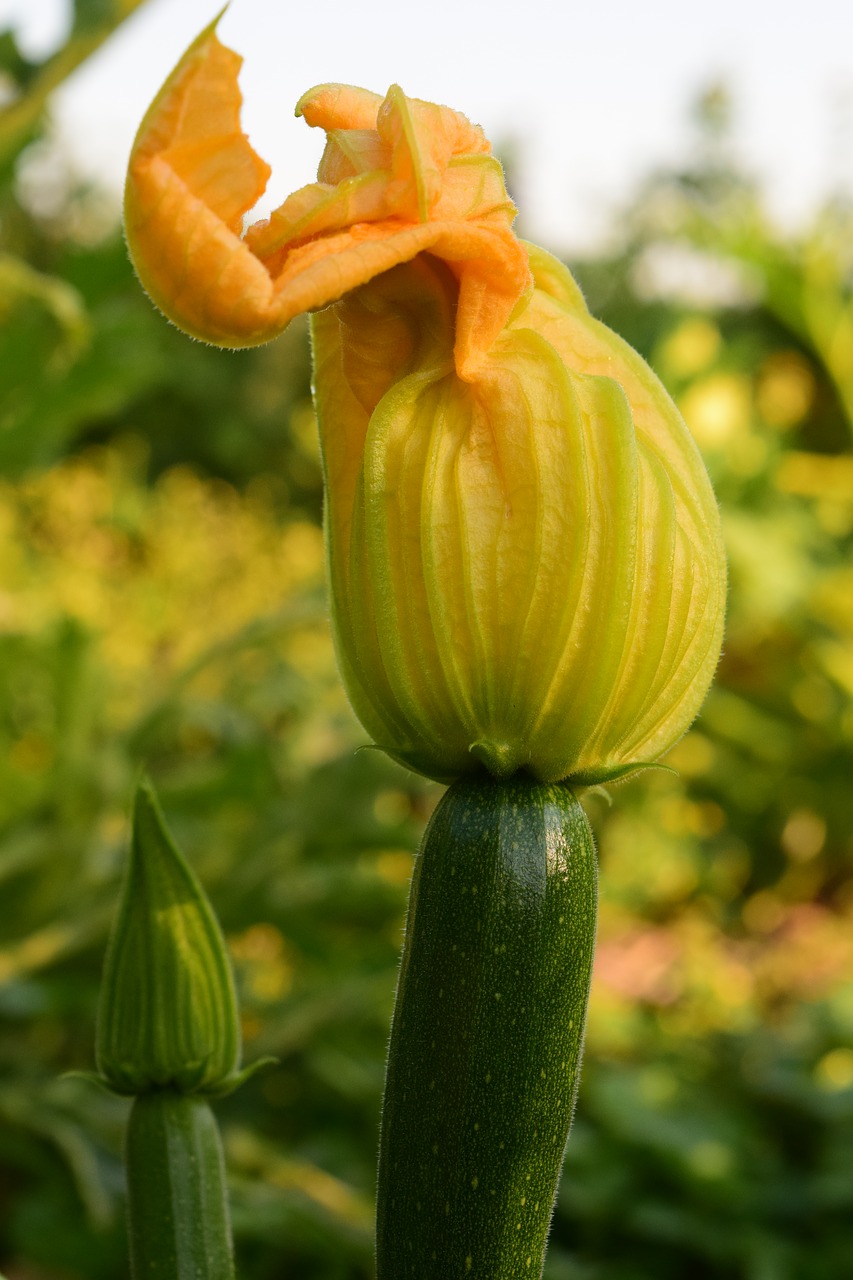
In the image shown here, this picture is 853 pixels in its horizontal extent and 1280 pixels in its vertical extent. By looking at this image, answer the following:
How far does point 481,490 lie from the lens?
60 cm

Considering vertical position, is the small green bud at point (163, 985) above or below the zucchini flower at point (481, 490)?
below

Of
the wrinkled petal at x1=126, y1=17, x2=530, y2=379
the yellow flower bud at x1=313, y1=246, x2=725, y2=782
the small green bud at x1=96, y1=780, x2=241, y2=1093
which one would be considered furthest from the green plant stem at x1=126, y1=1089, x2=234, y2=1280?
the wrinkled petal at x1=126, y1=17, x2=530, y2=379

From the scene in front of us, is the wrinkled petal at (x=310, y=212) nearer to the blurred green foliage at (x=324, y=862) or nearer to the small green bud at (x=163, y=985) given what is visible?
the small green bud at (x=163, y=985)

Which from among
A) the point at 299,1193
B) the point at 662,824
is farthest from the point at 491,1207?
the point at 662,824

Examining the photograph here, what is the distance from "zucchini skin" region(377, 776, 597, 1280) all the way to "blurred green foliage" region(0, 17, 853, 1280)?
1.66 ft

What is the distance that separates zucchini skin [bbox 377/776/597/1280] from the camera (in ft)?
1.92

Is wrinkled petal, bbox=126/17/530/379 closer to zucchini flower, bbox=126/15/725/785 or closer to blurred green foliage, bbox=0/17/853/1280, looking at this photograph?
zucchini flower, bbox=126/15/725/785

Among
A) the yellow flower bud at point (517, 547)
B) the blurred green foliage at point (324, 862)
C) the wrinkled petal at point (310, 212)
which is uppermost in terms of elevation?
the wrinkled petal at point (310, 212)

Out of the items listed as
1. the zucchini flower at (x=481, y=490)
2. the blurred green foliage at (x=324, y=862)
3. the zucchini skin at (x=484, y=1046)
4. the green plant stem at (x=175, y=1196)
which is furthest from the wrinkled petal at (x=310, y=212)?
the blurred green foliage at (x=324, y=862)

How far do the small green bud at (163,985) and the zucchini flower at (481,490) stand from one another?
0.14 metres

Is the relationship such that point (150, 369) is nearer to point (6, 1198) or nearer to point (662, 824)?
point (6, 1198)

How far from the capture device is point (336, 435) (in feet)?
2.10

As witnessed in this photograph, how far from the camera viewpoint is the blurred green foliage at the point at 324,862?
2660 mm

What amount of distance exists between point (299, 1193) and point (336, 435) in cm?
206
